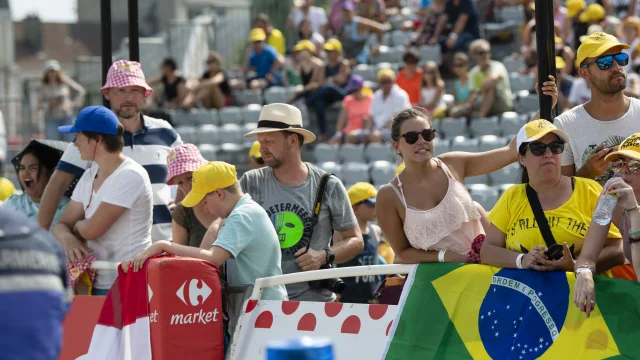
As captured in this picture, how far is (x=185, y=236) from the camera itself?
6.87 m

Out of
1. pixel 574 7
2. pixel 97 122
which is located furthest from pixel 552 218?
pixel 574 7

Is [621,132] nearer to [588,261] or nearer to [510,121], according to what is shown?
[588,261]

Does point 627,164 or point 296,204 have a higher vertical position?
point 627,164

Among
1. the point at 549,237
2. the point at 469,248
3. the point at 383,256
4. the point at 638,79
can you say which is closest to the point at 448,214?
the point at 469,248

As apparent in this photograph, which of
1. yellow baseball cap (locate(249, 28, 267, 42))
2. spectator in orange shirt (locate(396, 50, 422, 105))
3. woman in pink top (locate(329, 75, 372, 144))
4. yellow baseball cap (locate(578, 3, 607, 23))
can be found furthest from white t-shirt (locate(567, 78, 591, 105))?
yellow baseball cap (locate(249, 28, 267, 42))

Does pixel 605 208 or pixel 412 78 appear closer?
pixel 605 208

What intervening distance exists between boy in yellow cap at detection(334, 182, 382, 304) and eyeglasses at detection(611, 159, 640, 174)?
10.7 feet

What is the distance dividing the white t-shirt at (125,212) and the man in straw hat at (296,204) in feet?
2.10

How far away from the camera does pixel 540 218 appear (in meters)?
5.18

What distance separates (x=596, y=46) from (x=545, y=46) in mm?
270

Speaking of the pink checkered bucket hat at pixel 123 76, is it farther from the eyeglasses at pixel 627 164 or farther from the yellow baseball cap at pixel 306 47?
the yellow baseball cap at pixel 306 47

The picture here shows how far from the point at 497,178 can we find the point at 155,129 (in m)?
6.13

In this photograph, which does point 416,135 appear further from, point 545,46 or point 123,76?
point 123,76

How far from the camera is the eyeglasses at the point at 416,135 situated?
5847mm
